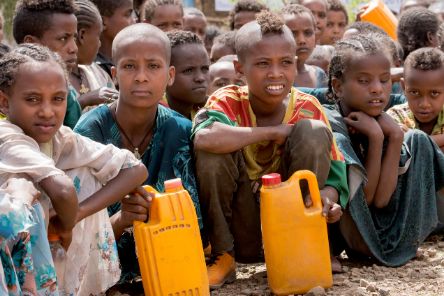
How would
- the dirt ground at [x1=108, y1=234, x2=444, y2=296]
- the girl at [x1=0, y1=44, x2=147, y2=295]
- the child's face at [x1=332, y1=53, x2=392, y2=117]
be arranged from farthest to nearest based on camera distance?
the child's face at [x1=332, y1=53, x2=392, y2=117] → the dirt ground at [x1=108, y1=234, x2=444, y2=296] → the girl at [x1=0, y1=44, x2=147, y2=295]

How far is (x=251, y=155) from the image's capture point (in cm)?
382

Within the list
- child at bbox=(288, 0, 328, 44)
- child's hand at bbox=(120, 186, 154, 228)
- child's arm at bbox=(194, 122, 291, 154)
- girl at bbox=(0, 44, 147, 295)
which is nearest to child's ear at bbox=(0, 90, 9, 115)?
girl at bbox=(0, 44, 147, 295)

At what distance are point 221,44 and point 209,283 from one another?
3383 millimetres

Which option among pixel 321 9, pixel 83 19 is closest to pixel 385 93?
pixel 83 19

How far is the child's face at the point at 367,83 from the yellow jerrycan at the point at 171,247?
1.29 meters

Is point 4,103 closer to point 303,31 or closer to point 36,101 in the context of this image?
point 36,101

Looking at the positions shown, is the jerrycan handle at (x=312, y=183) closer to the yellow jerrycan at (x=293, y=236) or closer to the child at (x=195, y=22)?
the yellow jerrycan at (x=293, y=236)

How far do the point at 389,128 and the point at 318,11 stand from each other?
3965 millimetres

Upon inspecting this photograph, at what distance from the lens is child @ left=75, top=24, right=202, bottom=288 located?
3621mm

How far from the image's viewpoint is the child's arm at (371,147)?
3.91m

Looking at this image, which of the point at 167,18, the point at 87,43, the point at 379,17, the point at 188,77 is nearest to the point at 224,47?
the point at 167,18

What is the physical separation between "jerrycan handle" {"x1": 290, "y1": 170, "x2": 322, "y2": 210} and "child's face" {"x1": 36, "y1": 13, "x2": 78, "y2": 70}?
1804 millimetres

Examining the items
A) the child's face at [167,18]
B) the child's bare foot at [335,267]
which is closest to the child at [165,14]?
the child's face at [167,18]

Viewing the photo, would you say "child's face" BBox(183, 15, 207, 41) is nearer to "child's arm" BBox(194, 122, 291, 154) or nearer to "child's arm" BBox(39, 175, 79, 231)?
"child's arm" BBox(194, 122, 291, 154)
